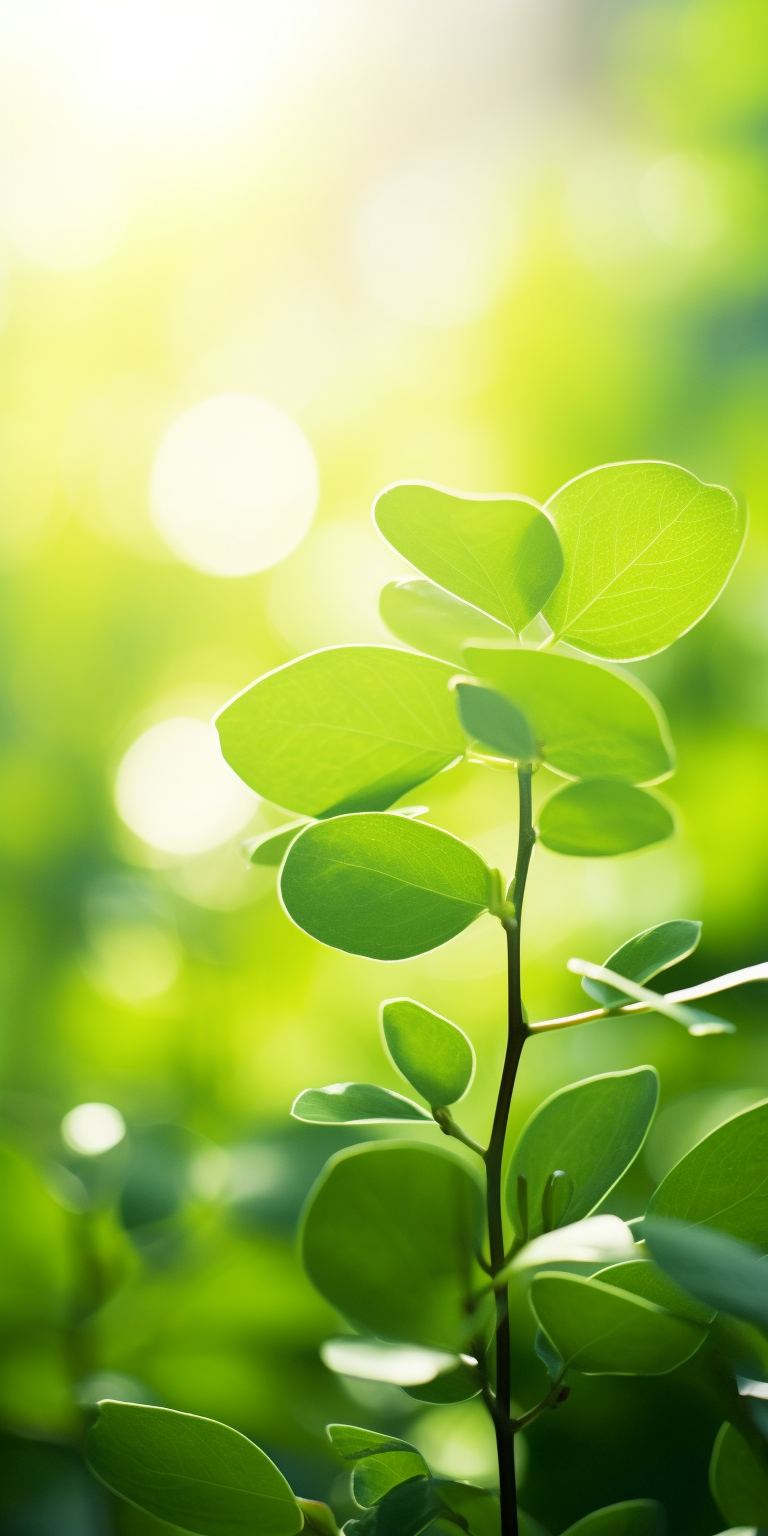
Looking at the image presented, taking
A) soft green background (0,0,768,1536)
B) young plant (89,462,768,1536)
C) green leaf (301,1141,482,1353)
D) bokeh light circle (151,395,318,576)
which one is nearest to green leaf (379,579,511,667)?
young plant (89,462,768,1536)

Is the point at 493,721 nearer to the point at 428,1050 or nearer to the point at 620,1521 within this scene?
the point at 428,1050

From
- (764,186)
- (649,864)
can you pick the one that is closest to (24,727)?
(649,864)

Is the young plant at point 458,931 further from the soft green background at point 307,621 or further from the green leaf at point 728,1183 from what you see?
the soft green background at point 307,621

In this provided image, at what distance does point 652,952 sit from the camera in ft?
0.70

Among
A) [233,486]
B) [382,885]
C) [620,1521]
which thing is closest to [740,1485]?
[620,1521]

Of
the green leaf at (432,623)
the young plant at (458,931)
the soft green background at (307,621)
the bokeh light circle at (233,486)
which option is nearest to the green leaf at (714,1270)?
the young plant at (458,931)

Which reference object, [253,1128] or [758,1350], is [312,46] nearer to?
[253,1128]

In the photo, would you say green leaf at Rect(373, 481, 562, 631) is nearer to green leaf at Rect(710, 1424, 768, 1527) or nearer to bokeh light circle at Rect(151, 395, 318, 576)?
green leaf at Rect(710, 1424, 768, 1527)

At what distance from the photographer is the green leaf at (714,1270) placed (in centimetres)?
15

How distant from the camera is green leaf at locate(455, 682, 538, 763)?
18 centimetres

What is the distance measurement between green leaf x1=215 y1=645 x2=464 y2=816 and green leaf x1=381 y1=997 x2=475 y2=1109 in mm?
46

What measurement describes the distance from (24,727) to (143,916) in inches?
11.1

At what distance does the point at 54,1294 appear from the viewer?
445 millimetres

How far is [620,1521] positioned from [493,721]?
0.19m
